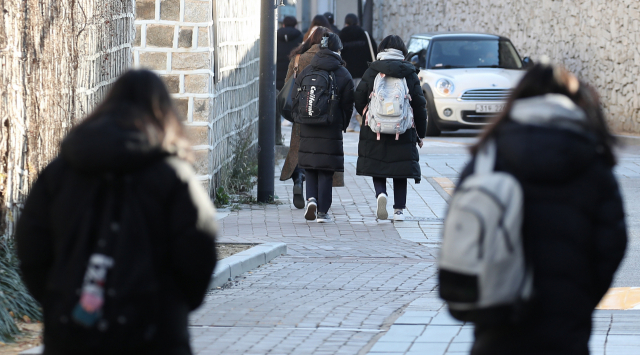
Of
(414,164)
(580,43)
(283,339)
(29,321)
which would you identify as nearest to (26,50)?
(29,321)

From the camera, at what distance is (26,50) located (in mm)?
6172

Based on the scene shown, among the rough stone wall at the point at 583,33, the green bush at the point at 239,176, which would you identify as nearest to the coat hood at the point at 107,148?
the green bush at the point at 239,176

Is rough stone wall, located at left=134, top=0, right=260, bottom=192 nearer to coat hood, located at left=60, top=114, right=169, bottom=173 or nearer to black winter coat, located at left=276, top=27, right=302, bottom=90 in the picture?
black winter coat, located at left=276, top=27, right=302, bottom=90

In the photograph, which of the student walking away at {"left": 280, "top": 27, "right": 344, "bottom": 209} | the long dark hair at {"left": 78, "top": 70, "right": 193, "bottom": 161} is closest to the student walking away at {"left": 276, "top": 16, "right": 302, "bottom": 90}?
the student walking away at {"left": 280, "top": 27, "right": 344, "bottom": 209}

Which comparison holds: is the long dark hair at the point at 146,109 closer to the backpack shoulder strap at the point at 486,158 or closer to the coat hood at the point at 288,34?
the backpack shoulder strap at the point at 486,158

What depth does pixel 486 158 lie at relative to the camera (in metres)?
2.82

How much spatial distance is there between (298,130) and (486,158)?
7.60m

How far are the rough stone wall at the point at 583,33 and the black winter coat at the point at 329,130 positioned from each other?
9.51m

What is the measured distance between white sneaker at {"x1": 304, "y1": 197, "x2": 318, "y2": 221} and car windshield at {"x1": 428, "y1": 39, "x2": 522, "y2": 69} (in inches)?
371

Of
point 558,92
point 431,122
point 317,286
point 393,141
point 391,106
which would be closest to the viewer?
point 558,92

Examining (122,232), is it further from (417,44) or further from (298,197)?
(417,44)

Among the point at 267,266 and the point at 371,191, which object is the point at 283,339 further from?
the point at 371,191

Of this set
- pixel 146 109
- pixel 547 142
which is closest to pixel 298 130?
pixel 146 109

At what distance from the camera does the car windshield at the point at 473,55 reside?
Answer: 61.7ft
